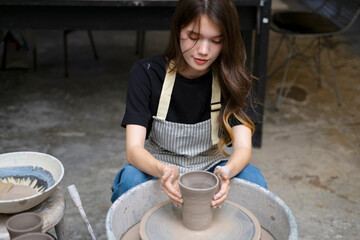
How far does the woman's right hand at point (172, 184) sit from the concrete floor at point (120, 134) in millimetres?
817

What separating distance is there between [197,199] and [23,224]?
0.46 meters

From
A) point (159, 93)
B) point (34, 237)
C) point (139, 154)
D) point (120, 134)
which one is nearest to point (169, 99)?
point (159, 93)

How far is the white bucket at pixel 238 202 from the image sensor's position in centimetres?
135

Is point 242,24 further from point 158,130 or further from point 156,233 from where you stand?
point 156,233

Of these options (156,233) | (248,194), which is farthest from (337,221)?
(156,233)

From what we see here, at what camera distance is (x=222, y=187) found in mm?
1369

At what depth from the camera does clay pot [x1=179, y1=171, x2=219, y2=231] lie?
4.17 feet

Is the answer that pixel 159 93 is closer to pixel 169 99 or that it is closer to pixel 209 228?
pixel 169 99

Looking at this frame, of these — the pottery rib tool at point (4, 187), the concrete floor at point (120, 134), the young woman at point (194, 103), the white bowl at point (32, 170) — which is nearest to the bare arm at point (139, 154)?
the young woman at point (194, 103)

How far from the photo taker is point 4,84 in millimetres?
3695

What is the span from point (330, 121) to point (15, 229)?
99.3 inches

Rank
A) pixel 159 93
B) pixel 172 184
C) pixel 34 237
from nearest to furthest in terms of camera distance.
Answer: pixel 34 237, pixel 172 184, pixel 159 93

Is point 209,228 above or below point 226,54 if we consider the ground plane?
below

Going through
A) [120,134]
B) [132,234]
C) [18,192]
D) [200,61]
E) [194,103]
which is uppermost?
[200,61]
